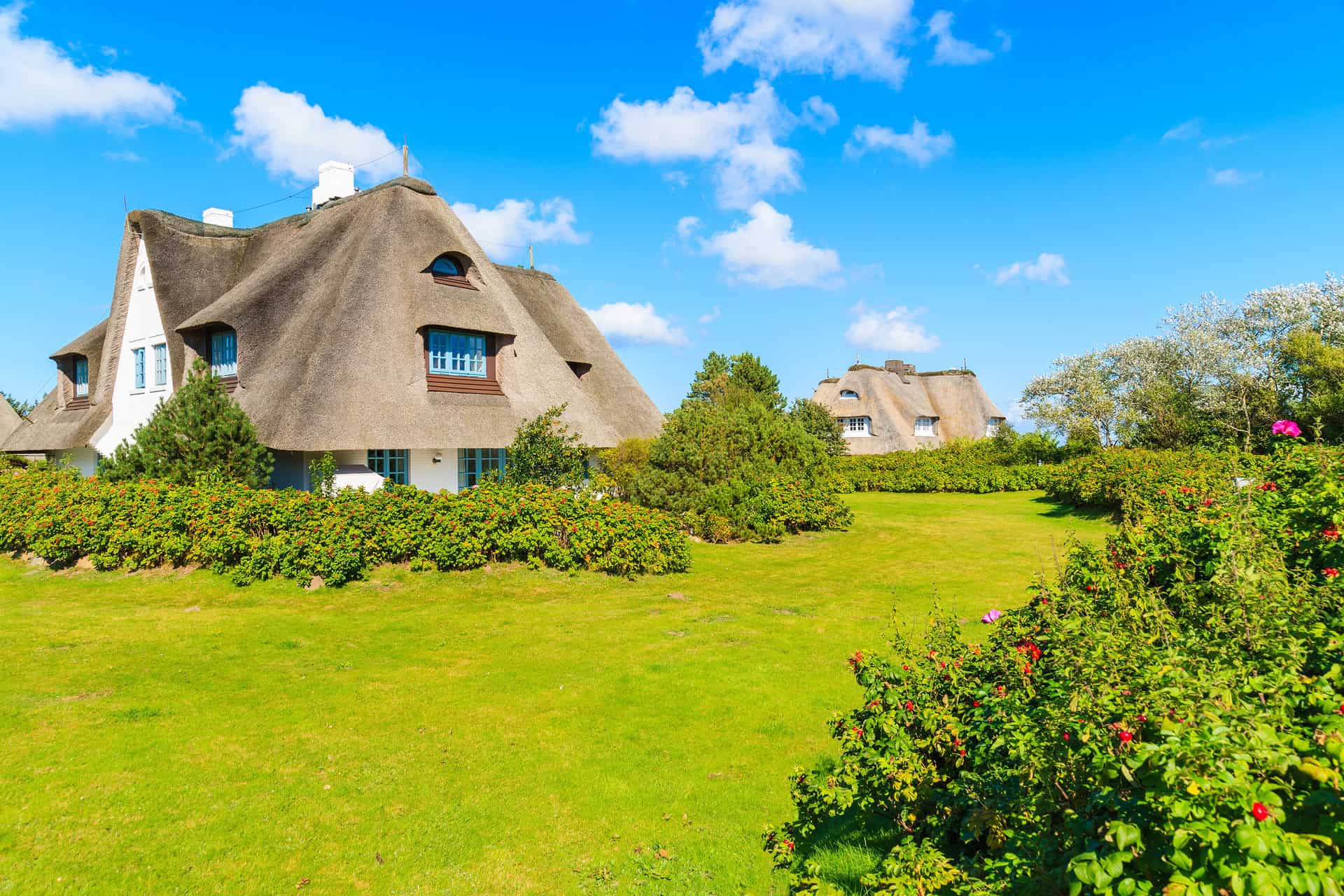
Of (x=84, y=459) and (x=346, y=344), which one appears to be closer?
(x=346, y=344)

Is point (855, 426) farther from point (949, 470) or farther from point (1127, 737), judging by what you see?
point (1127, 737)

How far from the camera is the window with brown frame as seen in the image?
63.8 feet

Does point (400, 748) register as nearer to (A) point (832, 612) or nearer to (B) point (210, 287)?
(A) point (832, 612)

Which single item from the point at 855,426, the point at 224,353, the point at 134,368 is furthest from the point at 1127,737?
the point at 855,426

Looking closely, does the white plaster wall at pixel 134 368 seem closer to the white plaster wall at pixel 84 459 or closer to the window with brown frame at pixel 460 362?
the white plaster wall at pixel 84 459

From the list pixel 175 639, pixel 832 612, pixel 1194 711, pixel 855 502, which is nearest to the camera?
pixel 1194 711

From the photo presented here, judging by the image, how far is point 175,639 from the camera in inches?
401

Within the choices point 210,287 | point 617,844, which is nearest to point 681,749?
point 617,844

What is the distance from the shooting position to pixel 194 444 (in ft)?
51.5

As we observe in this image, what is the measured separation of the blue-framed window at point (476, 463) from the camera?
20109mm

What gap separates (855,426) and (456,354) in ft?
113

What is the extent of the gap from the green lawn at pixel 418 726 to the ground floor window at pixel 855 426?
1399 inches

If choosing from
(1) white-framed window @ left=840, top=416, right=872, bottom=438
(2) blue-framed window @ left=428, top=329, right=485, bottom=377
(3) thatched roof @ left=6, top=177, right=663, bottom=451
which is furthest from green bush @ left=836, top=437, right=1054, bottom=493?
(2) blue-framed window @ left=428, top=329, right=485, bottom=377

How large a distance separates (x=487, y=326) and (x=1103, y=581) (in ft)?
56.4
